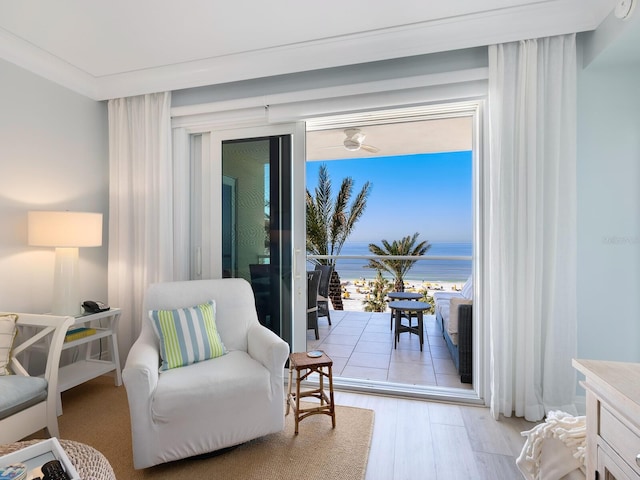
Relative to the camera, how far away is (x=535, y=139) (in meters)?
2.17

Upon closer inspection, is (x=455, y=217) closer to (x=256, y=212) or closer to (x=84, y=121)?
(x=256, y=212)

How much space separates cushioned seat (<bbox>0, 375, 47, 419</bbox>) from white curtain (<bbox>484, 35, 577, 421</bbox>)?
8.87 ft

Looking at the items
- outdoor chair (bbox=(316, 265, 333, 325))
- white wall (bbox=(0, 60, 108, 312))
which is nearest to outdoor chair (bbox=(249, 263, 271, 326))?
white wall (bbox=(0, 60, 108, 312))

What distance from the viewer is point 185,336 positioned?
207cm

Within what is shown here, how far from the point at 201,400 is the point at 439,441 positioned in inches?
53.4

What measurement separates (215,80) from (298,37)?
0.78m

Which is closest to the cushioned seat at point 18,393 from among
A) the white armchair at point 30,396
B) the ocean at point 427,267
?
the white armchair at point 30,396

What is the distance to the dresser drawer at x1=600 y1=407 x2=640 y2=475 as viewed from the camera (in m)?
0.83

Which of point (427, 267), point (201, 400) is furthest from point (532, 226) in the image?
point (427, 267)

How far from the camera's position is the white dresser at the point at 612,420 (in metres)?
0.84

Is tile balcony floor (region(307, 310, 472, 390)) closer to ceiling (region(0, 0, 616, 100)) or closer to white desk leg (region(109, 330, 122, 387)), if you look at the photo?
white desk leg (region(109, 330, 122, 387))

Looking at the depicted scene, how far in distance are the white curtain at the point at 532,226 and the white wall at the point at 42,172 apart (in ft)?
10.6

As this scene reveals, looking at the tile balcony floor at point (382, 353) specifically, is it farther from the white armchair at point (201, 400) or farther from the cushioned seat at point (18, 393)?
the cushioned seat at point (18, 393)

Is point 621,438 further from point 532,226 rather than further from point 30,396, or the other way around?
point 30,396
